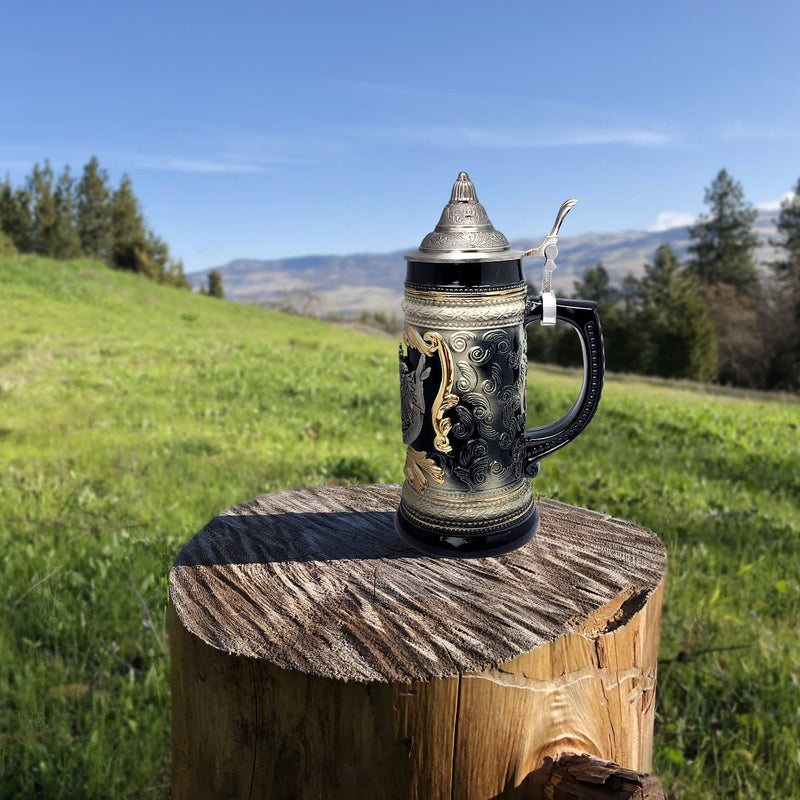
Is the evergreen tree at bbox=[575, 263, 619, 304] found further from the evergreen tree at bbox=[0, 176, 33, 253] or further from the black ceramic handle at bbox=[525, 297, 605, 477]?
the black ceramic handle at bbox=[525, 297, 605, 477]

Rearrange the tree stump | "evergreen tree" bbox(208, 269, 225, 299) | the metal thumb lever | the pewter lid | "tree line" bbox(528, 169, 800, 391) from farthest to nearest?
"evergreen tree" bbox(208, 269, 225, 299), "tree line" bbox(528, 169, 800, 391), the metal thumb lever, the pewter lid, the tree stump

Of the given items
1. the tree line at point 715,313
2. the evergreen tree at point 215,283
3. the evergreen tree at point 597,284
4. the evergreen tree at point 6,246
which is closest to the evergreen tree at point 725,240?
the tree line at point 715,313

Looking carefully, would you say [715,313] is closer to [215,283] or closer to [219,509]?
[215,283]

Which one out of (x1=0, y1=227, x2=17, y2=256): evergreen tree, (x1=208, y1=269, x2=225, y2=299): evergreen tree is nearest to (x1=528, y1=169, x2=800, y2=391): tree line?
(x1=208, y1=269, x2=225, y2=299): evergreen tree

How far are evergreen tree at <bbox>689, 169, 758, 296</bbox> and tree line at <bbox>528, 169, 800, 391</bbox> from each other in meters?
0.08

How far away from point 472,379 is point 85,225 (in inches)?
2370

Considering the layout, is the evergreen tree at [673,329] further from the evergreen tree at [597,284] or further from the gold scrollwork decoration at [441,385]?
the gold scrollwork decoration at [441,385]

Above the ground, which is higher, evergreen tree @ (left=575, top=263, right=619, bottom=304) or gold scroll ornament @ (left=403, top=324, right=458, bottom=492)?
evergreen tree @ (left=575, top=263, right=619, bottom=304)

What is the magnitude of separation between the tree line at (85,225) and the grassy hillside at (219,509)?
38349 millimetres

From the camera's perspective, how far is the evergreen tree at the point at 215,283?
179ft

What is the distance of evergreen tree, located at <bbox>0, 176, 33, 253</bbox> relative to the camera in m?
49.1

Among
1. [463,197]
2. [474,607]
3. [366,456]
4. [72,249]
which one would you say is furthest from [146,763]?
[72,249]

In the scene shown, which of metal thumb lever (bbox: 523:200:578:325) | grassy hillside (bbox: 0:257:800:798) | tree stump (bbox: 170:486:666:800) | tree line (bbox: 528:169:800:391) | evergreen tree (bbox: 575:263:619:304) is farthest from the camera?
evergreen tree (bbox: 575:263:619:304)

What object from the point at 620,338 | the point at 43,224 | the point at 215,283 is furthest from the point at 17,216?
the point at 620,338
